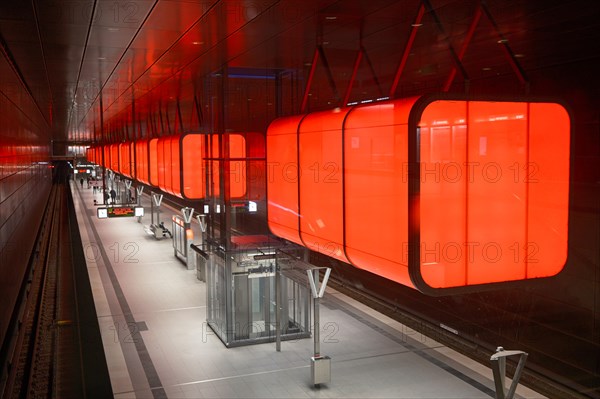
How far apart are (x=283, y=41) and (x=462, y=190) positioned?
12.6 ft

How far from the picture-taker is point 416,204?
283 cm

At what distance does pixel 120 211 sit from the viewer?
16.8m

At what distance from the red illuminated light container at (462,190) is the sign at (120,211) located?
14174 mm

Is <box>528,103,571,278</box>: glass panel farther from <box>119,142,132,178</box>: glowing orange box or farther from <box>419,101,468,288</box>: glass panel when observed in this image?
<box>119,142,132,178</box>: glowing orange box

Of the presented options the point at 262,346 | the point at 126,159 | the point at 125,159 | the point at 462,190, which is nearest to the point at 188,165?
the point at 262,346

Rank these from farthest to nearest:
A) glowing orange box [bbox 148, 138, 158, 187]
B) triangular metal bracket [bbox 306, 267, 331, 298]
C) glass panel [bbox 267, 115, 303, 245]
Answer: glowing orange box [bbox 148, 138, 158, 187], triangular metal bracket [bbox 306, 267, 331, 298], glass panel [bbox 267, 115, 303, 245]

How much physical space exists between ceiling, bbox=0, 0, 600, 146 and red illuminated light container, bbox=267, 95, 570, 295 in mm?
609

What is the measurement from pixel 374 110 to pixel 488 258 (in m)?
0.96

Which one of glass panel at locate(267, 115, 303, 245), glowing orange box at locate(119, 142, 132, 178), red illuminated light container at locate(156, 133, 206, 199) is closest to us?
glass panel at locate(267, 115, 303, 245)

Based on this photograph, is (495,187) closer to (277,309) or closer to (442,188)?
(442,188)

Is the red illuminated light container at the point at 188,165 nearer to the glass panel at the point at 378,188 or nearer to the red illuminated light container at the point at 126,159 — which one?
the glass panel at the point at 378,188

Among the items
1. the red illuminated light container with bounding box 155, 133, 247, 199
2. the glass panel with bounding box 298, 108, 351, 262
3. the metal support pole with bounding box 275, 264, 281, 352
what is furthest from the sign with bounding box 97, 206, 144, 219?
the glass panel with bounding box 298, 108, 351, 262

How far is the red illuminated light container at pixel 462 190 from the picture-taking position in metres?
2.86

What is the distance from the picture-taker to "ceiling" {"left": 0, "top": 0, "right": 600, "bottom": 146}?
477cm
